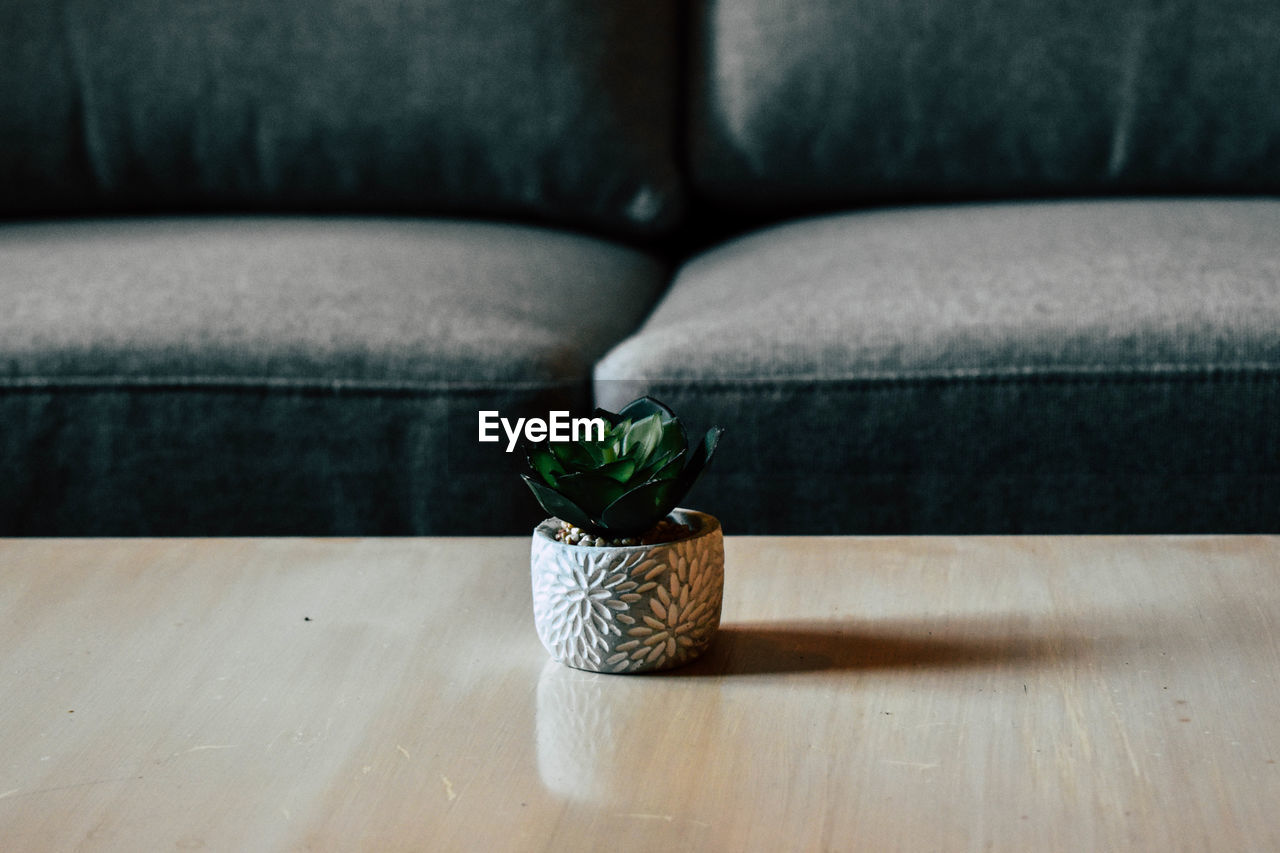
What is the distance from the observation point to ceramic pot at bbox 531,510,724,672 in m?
0.52

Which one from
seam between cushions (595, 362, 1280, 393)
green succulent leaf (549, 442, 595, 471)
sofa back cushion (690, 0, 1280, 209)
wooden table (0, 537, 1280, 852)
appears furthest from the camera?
sofa back cushion (690, 0, 1280, 209)

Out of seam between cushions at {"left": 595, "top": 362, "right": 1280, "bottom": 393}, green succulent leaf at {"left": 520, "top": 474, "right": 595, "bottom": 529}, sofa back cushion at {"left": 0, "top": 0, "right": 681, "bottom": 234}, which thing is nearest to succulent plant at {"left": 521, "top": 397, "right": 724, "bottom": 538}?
green succulent leaf at {"left": 520, "top": 474, "right": 595, "bottom": 529}

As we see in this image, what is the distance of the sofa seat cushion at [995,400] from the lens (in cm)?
Result: 93

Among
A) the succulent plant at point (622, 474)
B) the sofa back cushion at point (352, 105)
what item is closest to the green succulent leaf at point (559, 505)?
the succulent plant at point (622, 474)

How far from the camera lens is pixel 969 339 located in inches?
37.2

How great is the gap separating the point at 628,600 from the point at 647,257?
3.32 ft

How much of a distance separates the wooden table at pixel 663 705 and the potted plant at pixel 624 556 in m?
0.02

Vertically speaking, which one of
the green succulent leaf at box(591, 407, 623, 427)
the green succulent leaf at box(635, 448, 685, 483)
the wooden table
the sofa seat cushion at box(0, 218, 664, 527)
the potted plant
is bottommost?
the sofa seat cushion at box(0, 218, 664, 527)

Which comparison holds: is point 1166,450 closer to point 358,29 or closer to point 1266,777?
point 1266,777

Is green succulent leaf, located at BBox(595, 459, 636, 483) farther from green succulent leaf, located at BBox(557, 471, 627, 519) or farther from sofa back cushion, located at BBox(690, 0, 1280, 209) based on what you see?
sofa back cushion, located at BBox(690, 0, 1280, 209)

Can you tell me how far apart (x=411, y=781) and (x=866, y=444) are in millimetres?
577

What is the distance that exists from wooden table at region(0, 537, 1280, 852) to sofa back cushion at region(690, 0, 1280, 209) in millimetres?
845

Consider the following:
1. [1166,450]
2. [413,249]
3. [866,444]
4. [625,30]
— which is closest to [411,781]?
[866,444]

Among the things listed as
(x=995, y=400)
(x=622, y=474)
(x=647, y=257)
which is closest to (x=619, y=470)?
(x=622, y=474)
